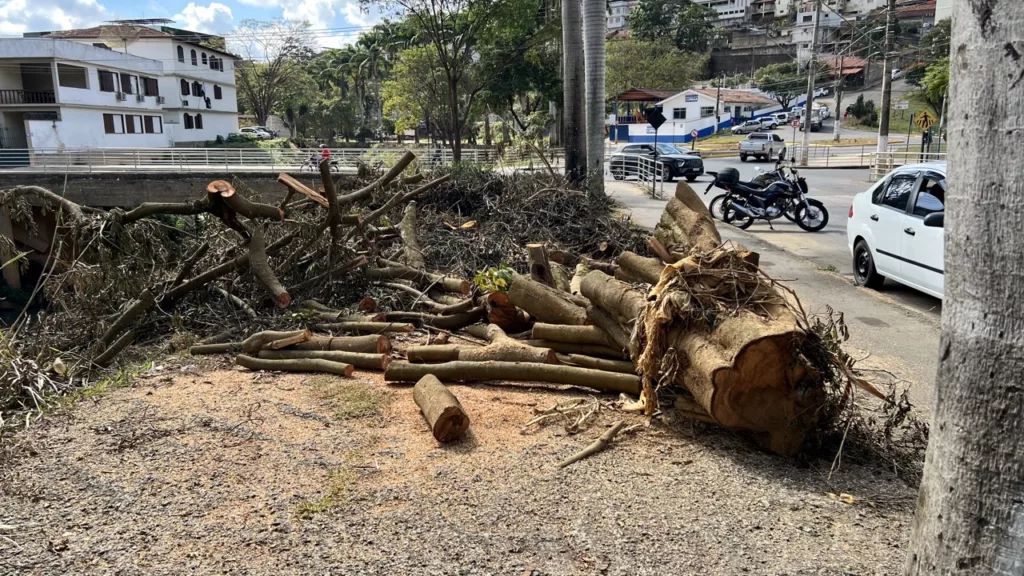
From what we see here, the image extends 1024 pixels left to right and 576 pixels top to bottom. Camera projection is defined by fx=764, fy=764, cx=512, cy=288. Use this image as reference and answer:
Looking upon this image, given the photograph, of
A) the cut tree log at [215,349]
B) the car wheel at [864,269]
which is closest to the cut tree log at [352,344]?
the cut tree log at [215,349]

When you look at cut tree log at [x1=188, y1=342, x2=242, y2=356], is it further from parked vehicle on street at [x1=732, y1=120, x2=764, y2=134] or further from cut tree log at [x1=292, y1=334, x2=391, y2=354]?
parked vehicle on street at [x1=732, y1=120, x2=764, y2=134]

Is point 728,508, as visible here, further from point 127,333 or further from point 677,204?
point 127,333

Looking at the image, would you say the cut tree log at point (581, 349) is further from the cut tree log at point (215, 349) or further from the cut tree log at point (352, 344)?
the cut tree log at point (215, 349)

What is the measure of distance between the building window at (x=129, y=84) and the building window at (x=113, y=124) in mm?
1800

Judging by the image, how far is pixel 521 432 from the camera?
16.5 ft

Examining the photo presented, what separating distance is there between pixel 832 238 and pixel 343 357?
38.7 ft

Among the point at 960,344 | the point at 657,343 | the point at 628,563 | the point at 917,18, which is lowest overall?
the point at 628,563

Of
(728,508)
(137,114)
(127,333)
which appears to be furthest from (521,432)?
(137,114)

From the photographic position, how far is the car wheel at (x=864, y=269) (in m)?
10.1

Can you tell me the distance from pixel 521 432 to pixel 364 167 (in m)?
8.30

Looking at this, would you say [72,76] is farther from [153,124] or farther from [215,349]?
[215,349]

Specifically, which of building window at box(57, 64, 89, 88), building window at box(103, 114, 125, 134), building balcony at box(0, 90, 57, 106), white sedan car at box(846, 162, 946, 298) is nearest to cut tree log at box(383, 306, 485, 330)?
white sedan car at box(846, 162, 946, 298)

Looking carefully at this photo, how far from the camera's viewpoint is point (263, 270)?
764 cm

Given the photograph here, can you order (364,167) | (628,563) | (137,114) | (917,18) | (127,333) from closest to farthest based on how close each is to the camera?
(628,563) < (127,333) < (364,167) < (137,114) < (917,18)
